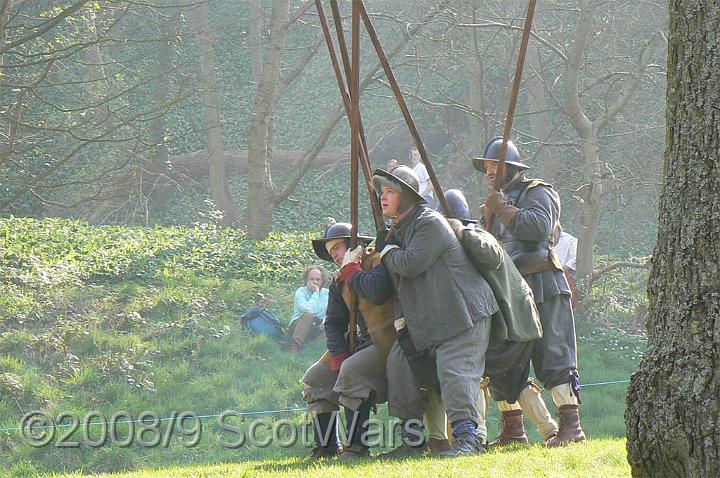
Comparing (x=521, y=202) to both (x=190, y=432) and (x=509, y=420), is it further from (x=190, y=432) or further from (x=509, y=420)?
(x=190, y=432)

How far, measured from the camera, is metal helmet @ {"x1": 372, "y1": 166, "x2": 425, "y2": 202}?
25.7ft

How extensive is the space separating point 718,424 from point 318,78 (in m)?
31.2

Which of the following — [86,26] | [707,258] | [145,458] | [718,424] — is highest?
[86,26]

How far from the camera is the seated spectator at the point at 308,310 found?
16328 mm

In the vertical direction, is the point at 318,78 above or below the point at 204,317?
above

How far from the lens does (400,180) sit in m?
7.82

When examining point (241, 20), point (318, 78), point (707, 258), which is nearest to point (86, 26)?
point (241, 20)

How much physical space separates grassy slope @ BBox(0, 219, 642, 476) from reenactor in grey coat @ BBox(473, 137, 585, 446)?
16.7 ft

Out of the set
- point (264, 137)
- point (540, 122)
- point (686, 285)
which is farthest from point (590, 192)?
point (686, 285)

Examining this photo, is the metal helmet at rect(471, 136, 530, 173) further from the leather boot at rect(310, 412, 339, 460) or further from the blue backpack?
the blue backpack

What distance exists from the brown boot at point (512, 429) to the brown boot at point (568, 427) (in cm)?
33

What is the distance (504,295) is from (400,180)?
98 centimetres

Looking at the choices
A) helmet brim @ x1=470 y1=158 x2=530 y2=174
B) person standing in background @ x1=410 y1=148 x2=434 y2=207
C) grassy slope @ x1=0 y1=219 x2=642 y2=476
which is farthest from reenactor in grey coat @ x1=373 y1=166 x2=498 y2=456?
person standing in background @ x1=410 y1=148 x2=434 y2=207

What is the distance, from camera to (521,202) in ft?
27.6
